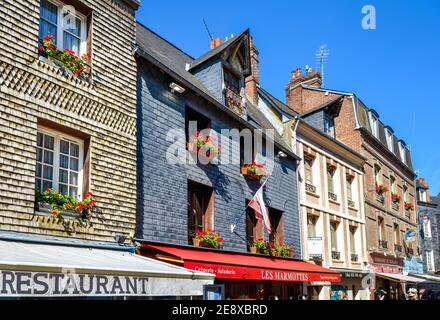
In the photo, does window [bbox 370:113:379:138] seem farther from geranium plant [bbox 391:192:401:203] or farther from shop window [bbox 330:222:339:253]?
shop window [bbox 330:222:339:253]

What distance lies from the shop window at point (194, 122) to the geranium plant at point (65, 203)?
4.61 metres

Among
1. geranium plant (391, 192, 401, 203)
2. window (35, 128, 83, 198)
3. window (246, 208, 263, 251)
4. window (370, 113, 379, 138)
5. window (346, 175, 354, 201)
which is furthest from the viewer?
geranium plant (391, 192, 401, 203)

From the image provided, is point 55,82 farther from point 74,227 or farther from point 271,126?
point 271,126

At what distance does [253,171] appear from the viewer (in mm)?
15219

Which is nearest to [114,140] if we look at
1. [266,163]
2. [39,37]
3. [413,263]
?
[39,37]

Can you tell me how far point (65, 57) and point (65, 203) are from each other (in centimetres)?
269

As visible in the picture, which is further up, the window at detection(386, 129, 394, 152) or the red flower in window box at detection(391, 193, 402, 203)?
the window at detection(386, 129, 394, 152)

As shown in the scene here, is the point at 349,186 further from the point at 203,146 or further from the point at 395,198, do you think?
the point at 203,146

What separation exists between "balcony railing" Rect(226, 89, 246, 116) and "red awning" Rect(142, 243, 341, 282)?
453 cm

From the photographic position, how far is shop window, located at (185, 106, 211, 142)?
43.1 ft

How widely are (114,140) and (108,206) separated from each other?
1.36 metres

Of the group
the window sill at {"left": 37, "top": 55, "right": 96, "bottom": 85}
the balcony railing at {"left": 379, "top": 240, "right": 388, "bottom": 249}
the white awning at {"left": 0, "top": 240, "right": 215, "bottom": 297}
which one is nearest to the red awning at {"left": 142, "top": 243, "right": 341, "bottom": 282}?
the white awning at {"left": 0, "top": 240, "right": 215, "bottom": 297}

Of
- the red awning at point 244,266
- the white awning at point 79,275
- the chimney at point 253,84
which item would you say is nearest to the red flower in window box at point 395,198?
the chimney at point 253,84

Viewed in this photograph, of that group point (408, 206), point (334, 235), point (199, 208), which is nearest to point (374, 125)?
point (408, 206)
